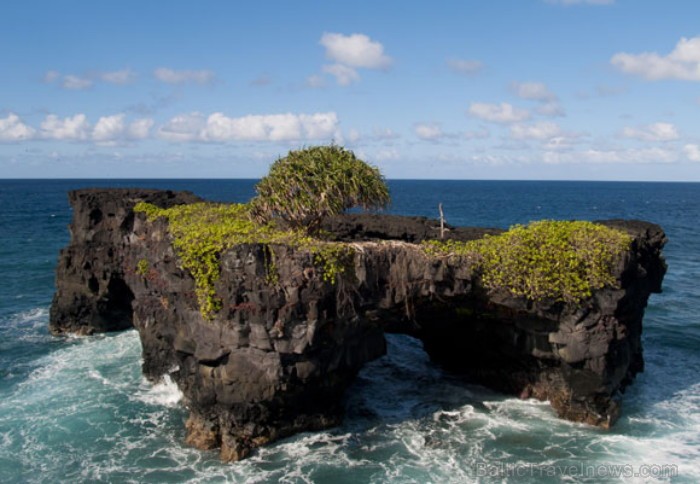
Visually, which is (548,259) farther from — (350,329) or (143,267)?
(143,267)

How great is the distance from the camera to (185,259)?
22984 millimetres

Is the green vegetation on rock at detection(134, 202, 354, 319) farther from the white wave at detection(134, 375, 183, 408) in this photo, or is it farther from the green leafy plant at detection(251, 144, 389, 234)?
the white wave at detection(134, 375, 183, 408)

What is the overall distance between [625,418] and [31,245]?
6731 centimetres

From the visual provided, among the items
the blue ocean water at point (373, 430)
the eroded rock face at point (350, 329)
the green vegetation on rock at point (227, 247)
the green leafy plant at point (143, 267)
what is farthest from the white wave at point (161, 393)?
the green vegetation on rock at point (227, 247)

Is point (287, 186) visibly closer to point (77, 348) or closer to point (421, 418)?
point (421, 418)

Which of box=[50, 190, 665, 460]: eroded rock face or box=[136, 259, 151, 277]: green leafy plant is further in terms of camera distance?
box=[136, 259, 151, 277]: green leafy plant

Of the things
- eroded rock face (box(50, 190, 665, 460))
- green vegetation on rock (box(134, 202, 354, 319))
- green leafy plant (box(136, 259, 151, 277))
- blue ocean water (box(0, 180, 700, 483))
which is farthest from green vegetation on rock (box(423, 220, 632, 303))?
green leafy plant (box(136, 259, 151, 277))

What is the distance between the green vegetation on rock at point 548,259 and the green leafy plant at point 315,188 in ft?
11.8

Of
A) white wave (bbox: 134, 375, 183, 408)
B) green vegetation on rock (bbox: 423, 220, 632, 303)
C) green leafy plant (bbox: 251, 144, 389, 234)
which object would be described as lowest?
white wave (bbox: 134, 375, 183, 408)

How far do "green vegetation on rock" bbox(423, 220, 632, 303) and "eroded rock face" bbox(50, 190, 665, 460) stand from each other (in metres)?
0.54

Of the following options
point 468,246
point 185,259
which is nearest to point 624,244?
point 468,246

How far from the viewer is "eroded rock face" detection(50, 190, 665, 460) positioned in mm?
21750

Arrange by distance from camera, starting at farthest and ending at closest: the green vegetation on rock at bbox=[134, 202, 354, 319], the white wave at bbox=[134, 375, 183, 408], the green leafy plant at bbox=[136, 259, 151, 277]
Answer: the green leafy plant at bbox=[136, 259, 151, 277], the white wave at bbox=[134, 375, 183, 408], the green vegetation on rock at bbox=[134, 202, 354, 319]

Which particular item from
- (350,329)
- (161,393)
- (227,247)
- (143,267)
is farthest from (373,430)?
(143,267)
